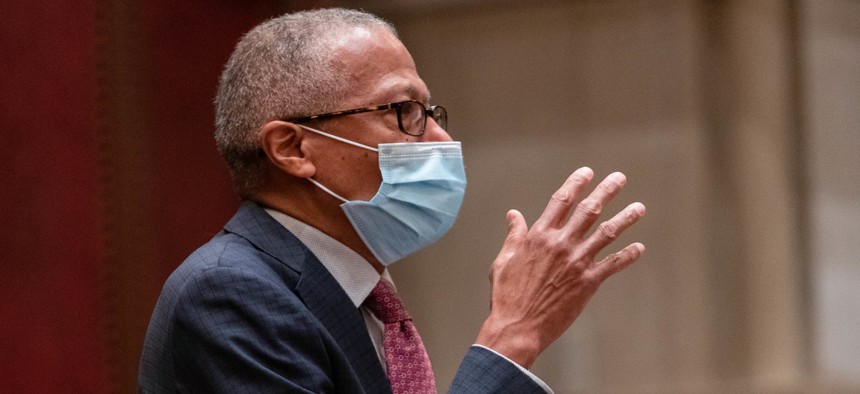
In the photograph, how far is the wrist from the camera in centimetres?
196

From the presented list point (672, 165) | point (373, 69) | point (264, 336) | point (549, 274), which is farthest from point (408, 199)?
point (672, 165)

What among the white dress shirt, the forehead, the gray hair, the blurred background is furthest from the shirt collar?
the blurred background

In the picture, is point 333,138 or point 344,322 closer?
point 344,322

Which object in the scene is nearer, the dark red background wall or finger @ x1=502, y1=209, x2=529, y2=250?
finger @ x1=502, y1=209, x2=529, y2=250

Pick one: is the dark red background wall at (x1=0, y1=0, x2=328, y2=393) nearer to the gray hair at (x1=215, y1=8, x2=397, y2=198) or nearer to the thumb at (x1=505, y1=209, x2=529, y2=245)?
A: the gray hair at (x1=215, y1=8, x2=397, y2=198)

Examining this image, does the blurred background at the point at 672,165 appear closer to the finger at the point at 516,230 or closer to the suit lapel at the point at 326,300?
the suit lapel at the point at 326,300

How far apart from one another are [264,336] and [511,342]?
407mm

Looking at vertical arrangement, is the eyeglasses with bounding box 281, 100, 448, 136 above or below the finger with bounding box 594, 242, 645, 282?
above

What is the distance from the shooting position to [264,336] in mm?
1890

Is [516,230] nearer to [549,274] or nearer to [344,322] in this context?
[549,274]

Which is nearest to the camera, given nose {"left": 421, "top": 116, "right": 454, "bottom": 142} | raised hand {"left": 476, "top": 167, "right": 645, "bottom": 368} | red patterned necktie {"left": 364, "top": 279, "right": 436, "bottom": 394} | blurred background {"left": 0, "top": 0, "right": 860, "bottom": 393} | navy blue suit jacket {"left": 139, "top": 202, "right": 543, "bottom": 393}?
navy blue suit jacket {"left": 139, "top": 202, "right": 543, "bottom": 393}

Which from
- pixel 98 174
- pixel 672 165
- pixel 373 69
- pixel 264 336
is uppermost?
pixel 672 165

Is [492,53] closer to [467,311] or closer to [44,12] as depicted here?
[467,311]

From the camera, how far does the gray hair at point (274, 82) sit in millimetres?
2207
